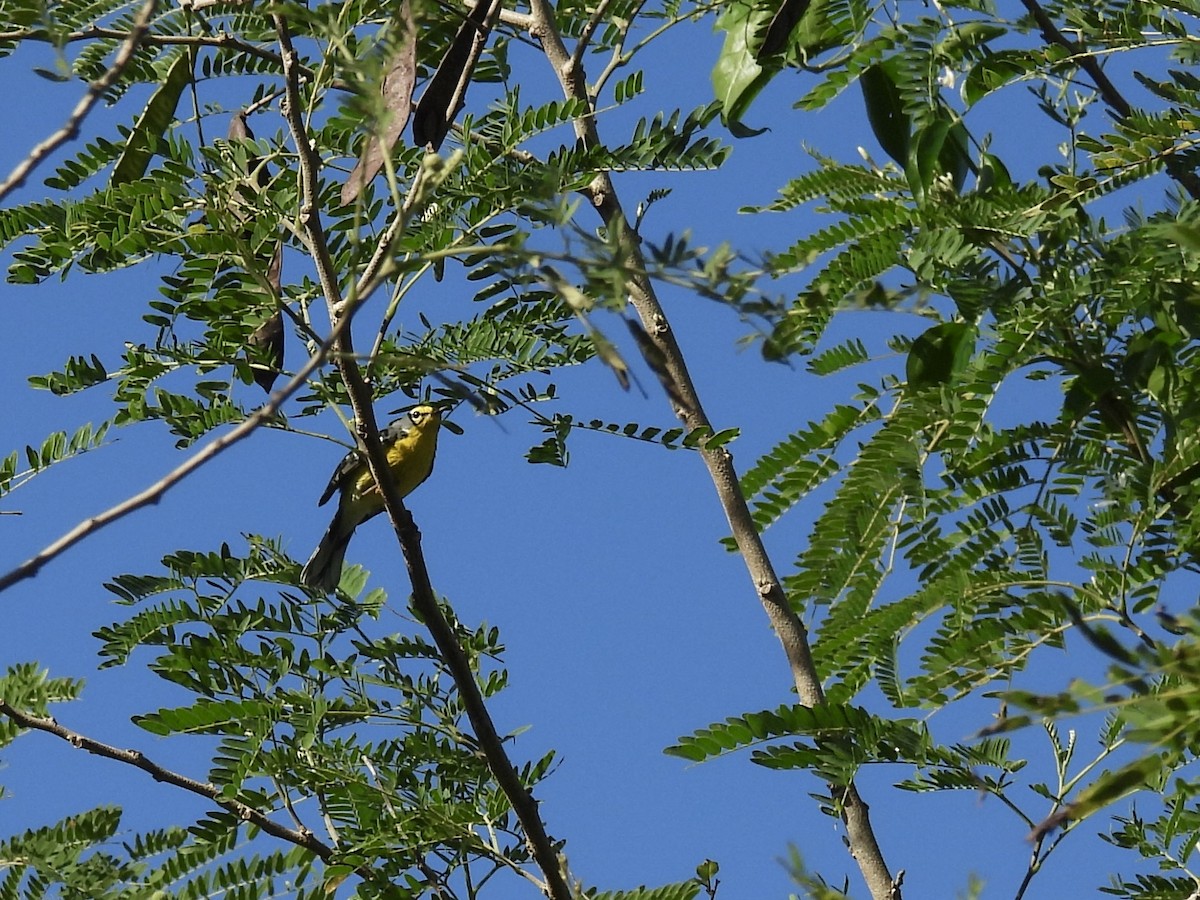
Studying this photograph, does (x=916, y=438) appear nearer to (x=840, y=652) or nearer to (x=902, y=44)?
(x=840, y=652)

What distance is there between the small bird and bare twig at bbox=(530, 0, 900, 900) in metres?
2.32

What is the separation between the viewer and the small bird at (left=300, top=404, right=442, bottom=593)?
5.88 metres

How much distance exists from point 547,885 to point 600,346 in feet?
5.88

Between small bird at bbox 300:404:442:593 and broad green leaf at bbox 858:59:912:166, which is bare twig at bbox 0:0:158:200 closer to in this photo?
broad green leaf at bbox 858:59:912:166

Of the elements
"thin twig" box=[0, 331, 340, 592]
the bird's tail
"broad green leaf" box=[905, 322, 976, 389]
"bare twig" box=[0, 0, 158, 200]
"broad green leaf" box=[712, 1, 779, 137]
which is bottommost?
"thin twig" box=[0, 331, 340, 592]

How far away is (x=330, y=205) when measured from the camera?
2.98m

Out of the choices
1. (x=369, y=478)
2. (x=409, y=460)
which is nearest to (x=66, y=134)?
(x=369, y=478)

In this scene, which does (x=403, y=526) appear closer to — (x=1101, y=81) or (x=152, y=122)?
(x=152, y=122)

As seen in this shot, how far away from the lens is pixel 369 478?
5.99 m

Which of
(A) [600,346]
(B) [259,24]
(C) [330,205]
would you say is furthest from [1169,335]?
(B) [259,24]

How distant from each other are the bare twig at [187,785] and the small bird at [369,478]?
2.48 meters

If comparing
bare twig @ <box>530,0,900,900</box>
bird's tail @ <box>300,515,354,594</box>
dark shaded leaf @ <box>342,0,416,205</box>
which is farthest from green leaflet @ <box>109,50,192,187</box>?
bird's tail @ <box>300,515,354,594</box>

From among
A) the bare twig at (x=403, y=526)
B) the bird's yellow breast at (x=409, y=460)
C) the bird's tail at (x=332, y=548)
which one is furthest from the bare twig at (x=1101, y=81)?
the bird's yellow breast at (x=409, y=460)

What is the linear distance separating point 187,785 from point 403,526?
74 cm
